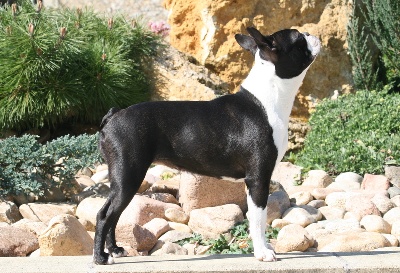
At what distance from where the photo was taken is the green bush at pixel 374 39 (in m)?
9.53

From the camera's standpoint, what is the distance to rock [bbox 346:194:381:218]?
6.73m

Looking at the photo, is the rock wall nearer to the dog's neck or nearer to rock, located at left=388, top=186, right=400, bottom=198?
rock, located at left=388, top=186, right=400, bottom=198

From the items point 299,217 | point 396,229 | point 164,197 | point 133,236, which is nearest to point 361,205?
point 396,229

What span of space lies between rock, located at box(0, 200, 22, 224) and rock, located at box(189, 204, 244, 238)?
172 centimetres

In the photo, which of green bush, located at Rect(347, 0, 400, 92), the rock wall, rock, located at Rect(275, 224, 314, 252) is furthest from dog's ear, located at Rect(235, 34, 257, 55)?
green bush, located at Rect(347, 0, 400, 92)

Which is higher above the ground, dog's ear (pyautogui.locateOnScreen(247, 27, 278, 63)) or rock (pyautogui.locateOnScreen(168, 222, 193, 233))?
dog's ear (pyautogui.locateOnScreen(247, 27, 278, 63))

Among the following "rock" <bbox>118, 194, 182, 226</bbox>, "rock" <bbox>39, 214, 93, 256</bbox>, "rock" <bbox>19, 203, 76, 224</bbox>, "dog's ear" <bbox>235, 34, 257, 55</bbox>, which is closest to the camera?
"dog's ear" <bbox>235, 34, 257, 55</bbox>

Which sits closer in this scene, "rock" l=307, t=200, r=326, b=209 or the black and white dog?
the black and white dog

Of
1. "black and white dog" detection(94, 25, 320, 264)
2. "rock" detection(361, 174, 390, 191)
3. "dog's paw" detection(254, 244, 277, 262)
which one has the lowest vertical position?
"rock" detection(361, 174, 390, 191)

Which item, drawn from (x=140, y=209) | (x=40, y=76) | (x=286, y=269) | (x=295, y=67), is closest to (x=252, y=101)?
(x=295, y=67)

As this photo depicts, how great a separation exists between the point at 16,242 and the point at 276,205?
2.38 meters

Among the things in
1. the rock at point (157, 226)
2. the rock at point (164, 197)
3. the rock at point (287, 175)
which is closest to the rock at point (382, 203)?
the rock at point (287, 175)

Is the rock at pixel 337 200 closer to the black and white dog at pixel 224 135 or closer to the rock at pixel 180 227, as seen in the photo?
the rock at pixel 180 227

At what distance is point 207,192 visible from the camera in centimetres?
657
